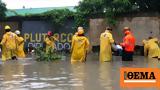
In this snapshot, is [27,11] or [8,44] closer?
[8,44]

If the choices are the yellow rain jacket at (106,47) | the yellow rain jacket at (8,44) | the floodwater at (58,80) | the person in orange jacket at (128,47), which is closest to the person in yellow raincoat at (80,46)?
the yellow rain jacket at (106,47)

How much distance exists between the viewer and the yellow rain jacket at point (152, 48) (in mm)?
25188

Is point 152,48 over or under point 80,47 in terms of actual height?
under

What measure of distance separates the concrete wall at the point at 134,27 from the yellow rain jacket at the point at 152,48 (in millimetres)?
2183

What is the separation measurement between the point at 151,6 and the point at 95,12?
3210 millimetres

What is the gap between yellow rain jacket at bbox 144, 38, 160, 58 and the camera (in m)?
25.2

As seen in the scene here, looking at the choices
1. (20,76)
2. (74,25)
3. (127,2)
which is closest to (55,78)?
(20,76)

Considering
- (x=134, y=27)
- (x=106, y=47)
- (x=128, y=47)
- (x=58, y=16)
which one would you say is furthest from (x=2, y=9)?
(x=128, y=47)

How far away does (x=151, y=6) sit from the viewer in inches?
1132

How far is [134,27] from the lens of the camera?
28672 mm

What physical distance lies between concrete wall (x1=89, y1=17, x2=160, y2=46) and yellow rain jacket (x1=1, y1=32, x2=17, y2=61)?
8.99m

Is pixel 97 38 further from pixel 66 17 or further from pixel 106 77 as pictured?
pixel 106 77


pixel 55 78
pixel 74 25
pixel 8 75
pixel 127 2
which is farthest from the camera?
pixel 74 25

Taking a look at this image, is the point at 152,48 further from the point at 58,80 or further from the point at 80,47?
the point at 58,80
